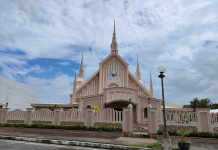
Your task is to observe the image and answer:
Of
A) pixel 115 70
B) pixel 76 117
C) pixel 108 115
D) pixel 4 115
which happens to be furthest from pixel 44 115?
pixel 115 70

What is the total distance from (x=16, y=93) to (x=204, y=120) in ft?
170

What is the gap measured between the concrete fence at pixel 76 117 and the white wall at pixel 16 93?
33.7m

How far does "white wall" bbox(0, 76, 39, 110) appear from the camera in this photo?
4550cm

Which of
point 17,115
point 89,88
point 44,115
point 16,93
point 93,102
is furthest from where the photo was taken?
point 16,93

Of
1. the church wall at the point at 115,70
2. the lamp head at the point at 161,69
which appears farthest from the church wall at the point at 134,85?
the lamp head at the point at 161,69

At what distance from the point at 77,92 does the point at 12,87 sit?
3043 cm

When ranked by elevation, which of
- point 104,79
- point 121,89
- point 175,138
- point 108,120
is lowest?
point 175,138

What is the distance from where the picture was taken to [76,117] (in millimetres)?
13875

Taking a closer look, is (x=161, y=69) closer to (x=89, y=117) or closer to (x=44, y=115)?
(x=89, y=117)

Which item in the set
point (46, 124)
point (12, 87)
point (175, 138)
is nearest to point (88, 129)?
point (46, 124)

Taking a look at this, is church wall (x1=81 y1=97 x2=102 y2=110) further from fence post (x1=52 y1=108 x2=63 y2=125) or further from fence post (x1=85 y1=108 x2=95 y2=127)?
fence post (x1=85 y1=108 x2=95 y2=127)

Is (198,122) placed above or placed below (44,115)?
below

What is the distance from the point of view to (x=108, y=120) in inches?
513

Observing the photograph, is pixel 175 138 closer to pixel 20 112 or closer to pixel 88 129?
pixel 88 129
